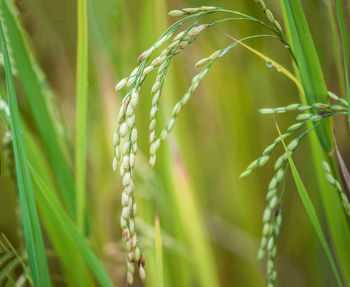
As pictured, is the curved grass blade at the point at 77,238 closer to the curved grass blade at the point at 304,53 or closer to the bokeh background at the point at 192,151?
the bokeh background at the point at 192,151

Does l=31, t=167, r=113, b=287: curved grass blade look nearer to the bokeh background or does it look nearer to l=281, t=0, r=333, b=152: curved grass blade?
the bokeh background

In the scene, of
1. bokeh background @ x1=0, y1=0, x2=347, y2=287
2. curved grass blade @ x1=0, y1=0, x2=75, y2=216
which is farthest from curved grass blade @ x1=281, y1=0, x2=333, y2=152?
curved grass blade @ x1=0, y1=0, x2=75, y2=216

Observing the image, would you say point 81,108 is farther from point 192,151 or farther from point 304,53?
point 304,53

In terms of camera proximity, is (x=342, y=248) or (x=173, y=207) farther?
(x=173, y=207)

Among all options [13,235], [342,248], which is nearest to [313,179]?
[342,248]

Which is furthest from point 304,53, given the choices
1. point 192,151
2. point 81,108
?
point 81,108

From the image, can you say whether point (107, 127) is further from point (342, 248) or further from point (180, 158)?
point (342, 248)
